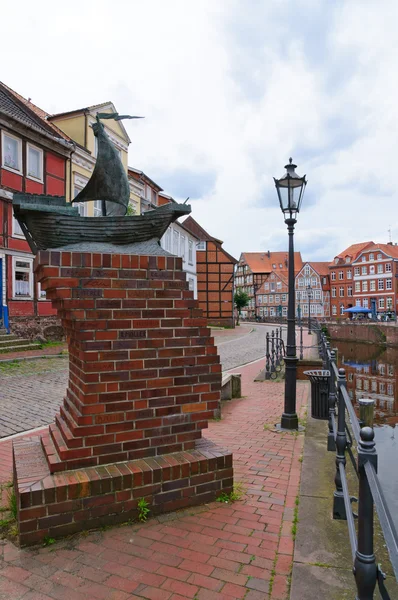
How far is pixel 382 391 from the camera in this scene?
706 inches

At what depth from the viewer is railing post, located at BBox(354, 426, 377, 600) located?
1735mm

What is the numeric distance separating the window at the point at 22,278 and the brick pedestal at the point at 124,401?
51.1 ft

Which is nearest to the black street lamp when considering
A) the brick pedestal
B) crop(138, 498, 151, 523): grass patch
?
the brick pedestal

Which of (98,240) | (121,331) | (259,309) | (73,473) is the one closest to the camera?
(73,473)

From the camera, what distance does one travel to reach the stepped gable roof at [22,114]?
17.5 meters

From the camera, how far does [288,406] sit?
602 centimetres

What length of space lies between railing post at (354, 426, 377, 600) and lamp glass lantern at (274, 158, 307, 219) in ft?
16.2

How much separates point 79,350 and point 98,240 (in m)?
→ 0.89

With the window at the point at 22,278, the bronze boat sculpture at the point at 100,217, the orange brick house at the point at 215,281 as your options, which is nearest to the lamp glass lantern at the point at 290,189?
the bronze boat sculpture at the point at 100,217

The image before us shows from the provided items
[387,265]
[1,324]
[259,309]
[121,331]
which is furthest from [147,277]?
[259,309]

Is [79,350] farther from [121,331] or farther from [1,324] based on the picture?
[1,324]

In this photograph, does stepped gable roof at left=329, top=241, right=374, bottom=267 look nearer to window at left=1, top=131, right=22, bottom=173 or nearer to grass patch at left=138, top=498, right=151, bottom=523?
window at left=1, top=131, right=22, bottom=173

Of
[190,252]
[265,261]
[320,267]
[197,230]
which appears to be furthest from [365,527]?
[265,261]

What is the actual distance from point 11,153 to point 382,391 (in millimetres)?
17738
